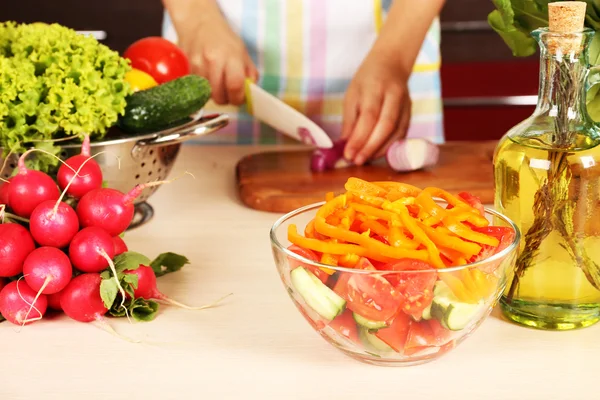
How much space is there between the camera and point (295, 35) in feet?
7.71

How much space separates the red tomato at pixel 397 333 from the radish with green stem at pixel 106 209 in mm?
372

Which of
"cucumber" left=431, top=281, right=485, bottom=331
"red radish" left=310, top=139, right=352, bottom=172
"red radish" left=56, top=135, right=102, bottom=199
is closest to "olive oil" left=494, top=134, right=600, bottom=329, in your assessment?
"cucumber" left=431, top=281, right=485, bottom=331

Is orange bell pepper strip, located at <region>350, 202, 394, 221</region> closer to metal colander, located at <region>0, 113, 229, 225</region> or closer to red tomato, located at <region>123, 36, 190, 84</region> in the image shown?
metal colander, located at <region>0, 113, 229, 225</region>

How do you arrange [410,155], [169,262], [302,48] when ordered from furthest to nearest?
[302,48], [410,155], [169,262]

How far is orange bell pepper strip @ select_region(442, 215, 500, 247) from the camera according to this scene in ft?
2.85

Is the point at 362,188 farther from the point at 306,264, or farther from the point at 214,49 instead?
the point at 214,49

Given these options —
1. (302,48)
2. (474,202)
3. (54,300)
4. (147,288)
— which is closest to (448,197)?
(474,202)

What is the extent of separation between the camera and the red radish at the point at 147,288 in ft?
3.41

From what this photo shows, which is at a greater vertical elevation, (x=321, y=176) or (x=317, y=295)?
(x=317, y=295)

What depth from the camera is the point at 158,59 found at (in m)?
1.68

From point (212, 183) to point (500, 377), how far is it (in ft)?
2.93

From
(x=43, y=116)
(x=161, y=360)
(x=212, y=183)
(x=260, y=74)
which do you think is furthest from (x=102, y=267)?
(x=260, y=74)

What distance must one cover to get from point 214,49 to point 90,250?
3.70ft

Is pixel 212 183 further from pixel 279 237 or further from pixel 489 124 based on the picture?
pixel 489 124
